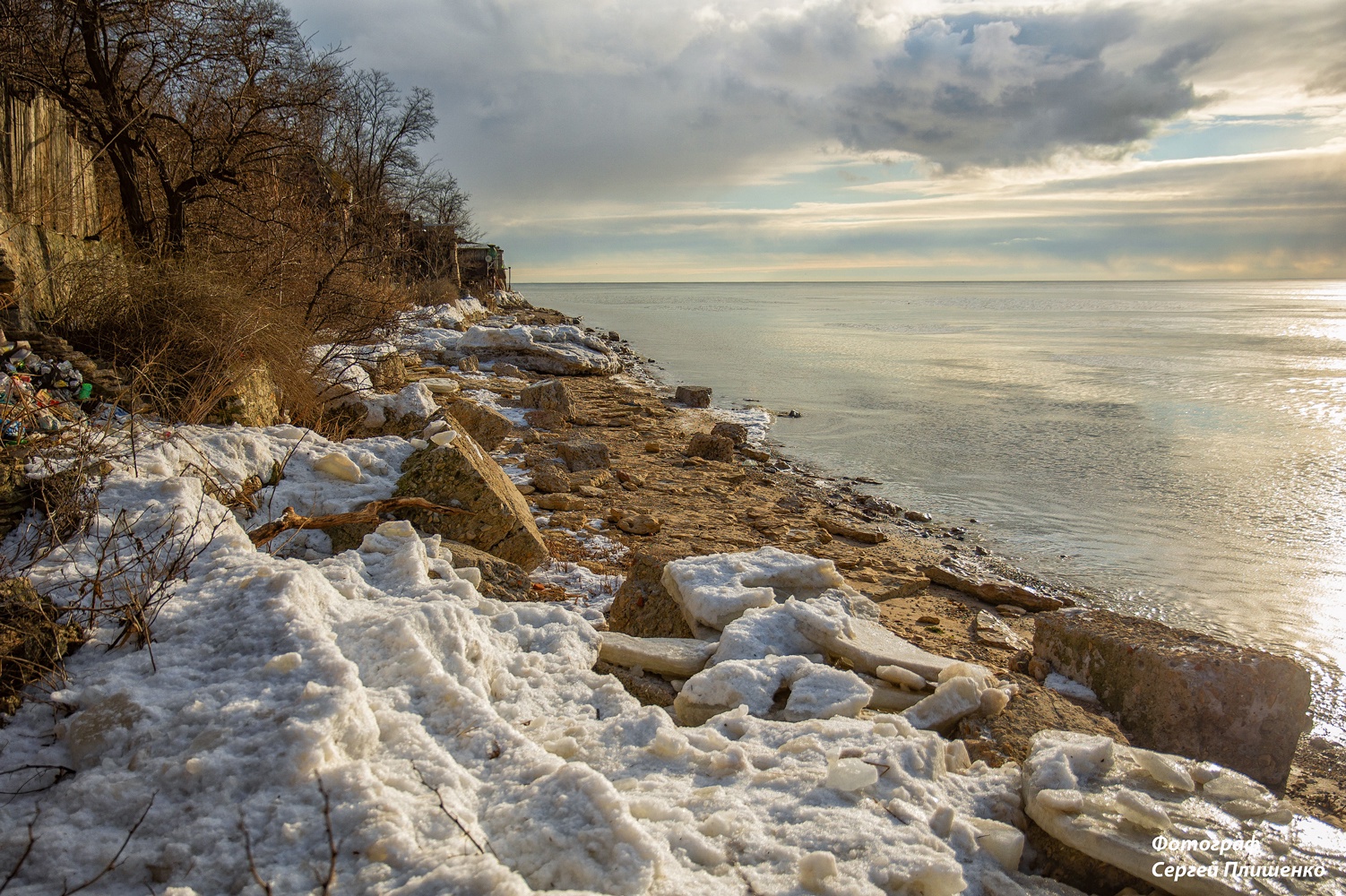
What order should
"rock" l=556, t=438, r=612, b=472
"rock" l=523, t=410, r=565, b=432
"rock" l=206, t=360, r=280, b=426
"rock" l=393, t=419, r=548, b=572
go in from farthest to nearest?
"rock" l=523, t=410, r=565, b=432, "rock" l=556, t=438, r=612, b=472, "rock" l=206, t=360, r=280, b=426, "rock" l=393, t=419, r=548, b=572

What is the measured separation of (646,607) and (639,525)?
2259 millimetres

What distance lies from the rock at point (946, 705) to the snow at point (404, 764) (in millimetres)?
261

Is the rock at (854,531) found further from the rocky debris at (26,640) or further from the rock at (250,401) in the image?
the rocky debris at (26,640)

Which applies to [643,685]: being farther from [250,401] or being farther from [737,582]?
[250,401]

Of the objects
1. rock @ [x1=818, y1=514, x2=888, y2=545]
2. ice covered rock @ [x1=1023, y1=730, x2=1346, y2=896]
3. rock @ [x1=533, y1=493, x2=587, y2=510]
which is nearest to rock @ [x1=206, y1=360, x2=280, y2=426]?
rock @ [x1=533, y1=493, x2=587, y2=510]

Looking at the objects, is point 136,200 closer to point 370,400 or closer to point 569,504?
point 370,400

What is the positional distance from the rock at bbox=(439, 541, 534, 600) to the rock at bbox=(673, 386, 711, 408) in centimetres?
1176

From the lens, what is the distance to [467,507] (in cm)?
462

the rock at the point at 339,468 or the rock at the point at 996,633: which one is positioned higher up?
the rock at the point at 339,468

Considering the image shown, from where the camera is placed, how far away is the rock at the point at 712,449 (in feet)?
34.1

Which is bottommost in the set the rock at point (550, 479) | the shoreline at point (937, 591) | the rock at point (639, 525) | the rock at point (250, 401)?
the shoreline at point (937, 591)

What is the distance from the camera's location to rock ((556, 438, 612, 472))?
8.51 m

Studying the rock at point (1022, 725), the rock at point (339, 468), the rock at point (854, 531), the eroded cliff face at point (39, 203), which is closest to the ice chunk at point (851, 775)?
the rock at point (1022, 725)

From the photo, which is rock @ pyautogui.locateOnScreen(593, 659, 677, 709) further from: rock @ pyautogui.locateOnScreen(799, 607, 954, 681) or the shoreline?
the shoreline
